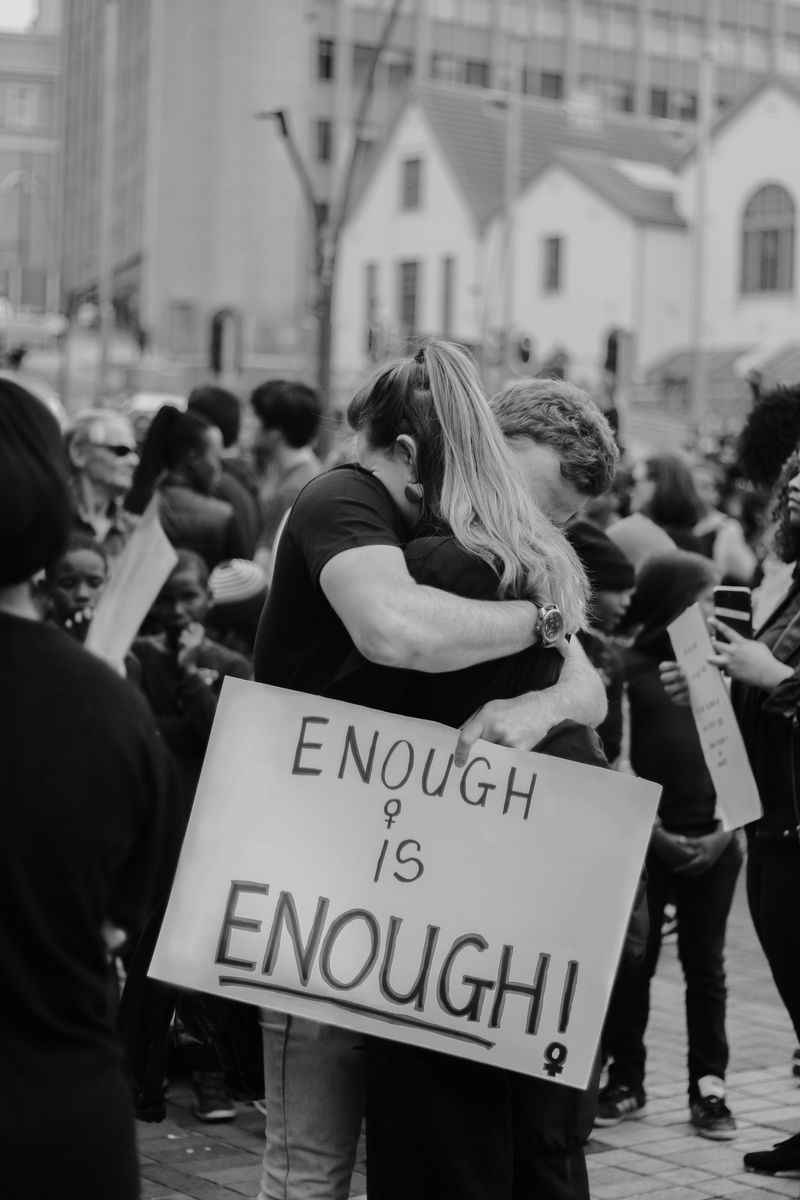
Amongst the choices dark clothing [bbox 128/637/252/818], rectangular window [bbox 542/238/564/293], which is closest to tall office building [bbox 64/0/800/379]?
rectangular window [bbox 542/238/564/293]

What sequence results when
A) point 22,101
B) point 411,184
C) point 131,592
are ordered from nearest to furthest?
1. point 131,592
2. point 411,184
3. point 22,101

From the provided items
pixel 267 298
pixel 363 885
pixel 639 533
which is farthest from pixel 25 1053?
pixel 267 298

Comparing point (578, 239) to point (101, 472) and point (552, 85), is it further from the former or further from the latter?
point (101, 472)

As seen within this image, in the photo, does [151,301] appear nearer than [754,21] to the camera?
Yes

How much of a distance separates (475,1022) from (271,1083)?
50cm

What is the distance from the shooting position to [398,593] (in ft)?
10.4

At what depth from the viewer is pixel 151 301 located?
254 ft

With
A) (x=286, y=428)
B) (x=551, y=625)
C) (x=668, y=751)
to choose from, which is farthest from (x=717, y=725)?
(x=286, y=428)

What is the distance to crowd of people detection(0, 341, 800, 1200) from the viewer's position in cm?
230

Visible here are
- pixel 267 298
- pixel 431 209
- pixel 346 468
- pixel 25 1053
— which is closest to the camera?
pixel 25 1053

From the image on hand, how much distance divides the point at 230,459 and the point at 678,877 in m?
4.70

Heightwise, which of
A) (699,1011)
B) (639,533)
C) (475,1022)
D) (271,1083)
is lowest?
(699,1011)

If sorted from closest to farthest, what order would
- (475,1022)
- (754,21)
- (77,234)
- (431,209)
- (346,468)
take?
(475,1022) → (346,468) → (431,209) → (754,21) → (77,234)

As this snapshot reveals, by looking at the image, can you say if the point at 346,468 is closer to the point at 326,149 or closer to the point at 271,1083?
the point at 271,1083
